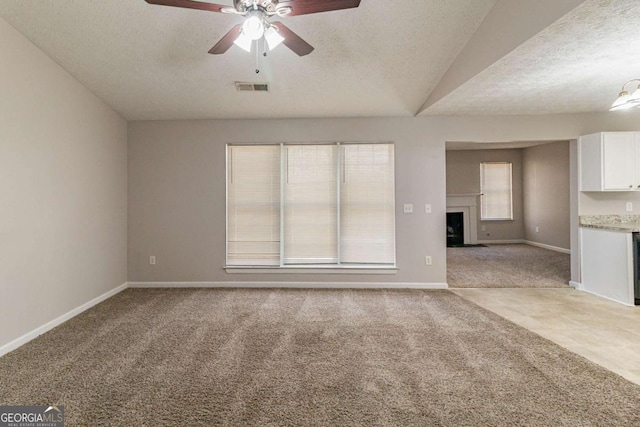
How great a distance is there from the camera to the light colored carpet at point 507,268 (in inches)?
178

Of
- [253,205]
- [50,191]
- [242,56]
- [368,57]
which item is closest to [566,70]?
[368,57]

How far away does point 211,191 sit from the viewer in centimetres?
441

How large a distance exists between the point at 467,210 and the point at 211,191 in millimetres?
6726

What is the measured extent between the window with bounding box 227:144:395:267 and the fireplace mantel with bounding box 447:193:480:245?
457 cm

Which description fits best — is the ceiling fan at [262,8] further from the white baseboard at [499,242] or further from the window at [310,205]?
the white baseboard at [499,242]

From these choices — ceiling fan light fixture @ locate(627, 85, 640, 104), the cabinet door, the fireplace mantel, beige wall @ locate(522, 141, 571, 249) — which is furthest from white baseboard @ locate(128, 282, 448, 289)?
beige wall @ locate(522, 141, 571, 249)

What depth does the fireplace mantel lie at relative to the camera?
812cm

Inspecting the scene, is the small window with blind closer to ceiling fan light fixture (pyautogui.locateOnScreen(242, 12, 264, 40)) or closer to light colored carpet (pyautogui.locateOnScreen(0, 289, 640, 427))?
light colored carpet (pyautogui.locateOnScreen(0, 289, 640, 427))

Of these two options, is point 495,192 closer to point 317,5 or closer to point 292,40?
point 292,40

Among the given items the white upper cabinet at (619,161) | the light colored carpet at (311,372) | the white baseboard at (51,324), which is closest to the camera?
the light colored carpet at (311,372)

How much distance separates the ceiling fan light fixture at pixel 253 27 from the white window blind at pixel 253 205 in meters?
2.49

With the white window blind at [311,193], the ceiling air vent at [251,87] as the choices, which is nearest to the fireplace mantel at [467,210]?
the white window blind at [311,193]

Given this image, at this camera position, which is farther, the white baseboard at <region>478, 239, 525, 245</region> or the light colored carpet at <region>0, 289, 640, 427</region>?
the white baseboard at <region>478, 239, 525, 245</region>

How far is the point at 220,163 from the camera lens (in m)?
4.41
